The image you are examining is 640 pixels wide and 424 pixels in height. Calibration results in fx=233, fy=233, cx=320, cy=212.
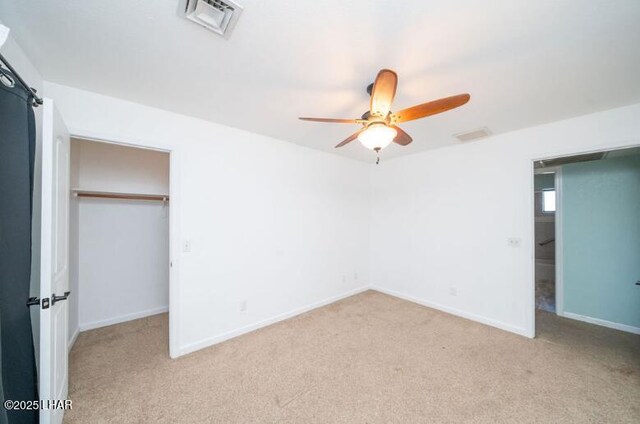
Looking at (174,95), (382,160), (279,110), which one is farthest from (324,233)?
(174,95)

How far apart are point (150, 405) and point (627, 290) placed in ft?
16.6

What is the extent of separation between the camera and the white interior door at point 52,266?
1.29 metres

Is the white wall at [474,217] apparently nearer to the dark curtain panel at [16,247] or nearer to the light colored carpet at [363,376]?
the light colored carpet at [363,376]

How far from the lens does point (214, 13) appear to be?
3.96 ft

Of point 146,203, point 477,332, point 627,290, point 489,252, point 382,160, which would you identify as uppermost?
point 382,160

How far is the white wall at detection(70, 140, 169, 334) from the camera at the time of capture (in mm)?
2760

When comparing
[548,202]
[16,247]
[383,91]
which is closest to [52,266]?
[16,247]

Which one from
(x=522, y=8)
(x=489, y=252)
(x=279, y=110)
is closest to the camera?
(x=522, y=8)

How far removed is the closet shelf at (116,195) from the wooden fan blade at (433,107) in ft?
10.1

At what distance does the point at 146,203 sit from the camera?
10.5ft

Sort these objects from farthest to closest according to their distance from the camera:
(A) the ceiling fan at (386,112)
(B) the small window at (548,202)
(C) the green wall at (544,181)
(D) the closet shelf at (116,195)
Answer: (B) the small window at (548,202)
(C) the green wall at (544,181)
(D) the closet shelf at (116,195)
(A) the ceiling fan at (386,112)

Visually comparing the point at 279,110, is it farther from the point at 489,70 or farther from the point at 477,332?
the point at 477,332

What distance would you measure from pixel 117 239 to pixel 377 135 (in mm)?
3413

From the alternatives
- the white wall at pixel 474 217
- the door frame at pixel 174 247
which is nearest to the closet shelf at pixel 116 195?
the door frame at pixel 174 247
